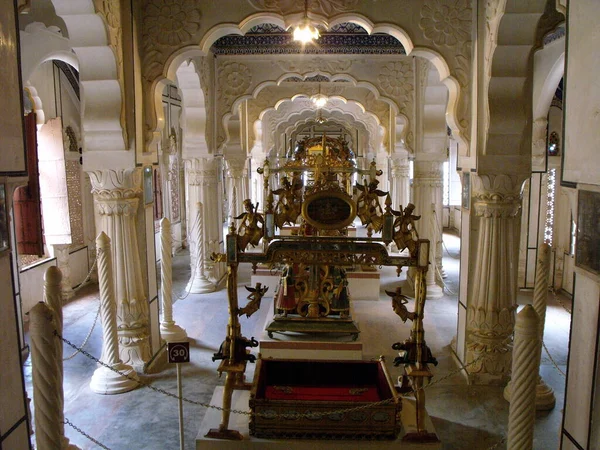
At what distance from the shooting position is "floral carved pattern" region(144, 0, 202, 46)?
5746 mm

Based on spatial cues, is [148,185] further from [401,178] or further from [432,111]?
[401,178]

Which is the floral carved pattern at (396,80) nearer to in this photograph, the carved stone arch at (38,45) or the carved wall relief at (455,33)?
the carved wall relief at (455,33)

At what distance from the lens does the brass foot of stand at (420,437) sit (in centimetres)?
399

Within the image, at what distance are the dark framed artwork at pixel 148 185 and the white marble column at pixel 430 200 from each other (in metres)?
5.02

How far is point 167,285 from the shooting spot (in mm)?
6863

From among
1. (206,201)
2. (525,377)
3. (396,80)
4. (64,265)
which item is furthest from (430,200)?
(525,377)

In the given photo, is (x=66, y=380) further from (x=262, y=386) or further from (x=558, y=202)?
(x=558, y=202)

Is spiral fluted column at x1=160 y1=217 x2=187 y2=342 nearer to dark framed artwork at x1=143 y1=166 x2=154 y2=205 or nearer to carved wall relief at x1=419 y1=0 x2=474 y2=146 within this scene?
dark framed artwork at x1=143 y1=166 x2=154 y2=205

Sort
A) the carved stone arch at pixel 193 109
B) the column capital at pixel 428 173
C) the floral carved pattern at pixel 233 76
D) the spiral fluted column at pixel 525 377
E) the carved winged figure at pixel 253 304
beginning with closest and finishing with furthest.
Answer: the spiral fluted column at pixel 525 377
the carved winged figure at pixel 253 304
the carved stone arch at pixel 193 109
the floral carved pattern at pixel 233 76
the column capital at pixel 428 173

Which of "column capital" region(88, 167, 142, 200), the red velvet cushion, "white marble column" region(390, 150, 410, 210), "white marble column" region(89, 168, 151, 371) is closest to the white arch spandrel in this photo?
"column capital" region(88, 167, 142, 200)

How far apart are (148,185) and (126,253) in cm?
88

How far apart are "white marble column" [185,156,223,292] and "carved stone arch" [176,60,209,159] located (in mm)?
247

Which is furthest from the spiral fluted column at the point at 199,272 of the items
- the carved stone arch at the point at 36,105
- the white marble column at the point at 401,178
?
the white marble column at the point at 401,178

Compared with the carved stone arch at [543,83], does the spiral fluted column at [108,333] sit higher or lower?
lower
